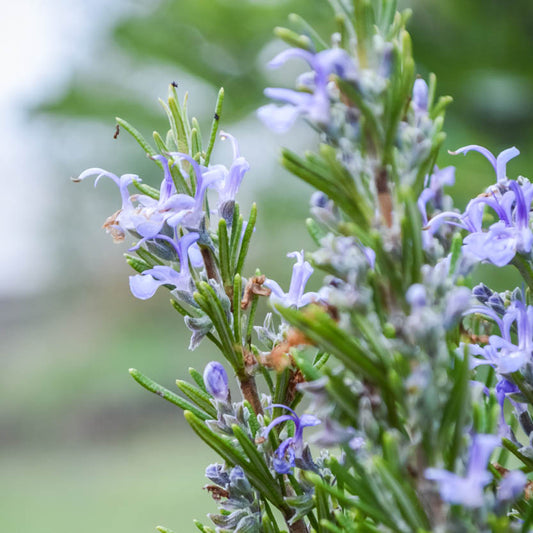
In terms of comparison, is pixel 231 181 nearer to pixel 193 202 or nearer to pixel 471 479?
pixel 193 202

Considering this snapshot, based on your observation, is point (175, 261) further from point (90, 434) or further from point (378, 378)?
point (90, 434)

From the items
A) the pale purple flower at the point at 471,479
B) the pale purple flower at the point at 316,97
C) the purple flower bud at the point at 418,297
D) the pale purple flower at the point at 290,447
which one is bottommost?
the pale purple flower at the point at 471,479

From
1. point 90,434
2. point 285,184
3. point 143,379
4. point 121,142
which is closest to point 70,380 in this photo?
point 90,434

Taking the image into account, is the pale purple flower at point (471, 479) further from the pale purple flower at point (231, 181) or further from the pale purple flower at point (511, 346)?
the pale purple flower at point (231, 181)

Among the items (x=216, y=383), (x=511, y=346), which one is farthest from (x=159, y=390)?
(x=511, y=346)

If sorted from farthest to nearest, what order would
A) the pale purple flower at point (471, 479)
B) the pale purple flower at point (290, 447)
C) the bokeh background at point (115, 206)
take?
the bokeh background at point (115, 206), the pale purple flower at point (290, 447), the pale purple flower at point (471, 479)

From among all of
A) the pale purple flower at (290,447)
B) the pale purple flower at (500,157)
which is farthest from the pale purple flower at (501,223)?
the pale purple flower at (290,447)
